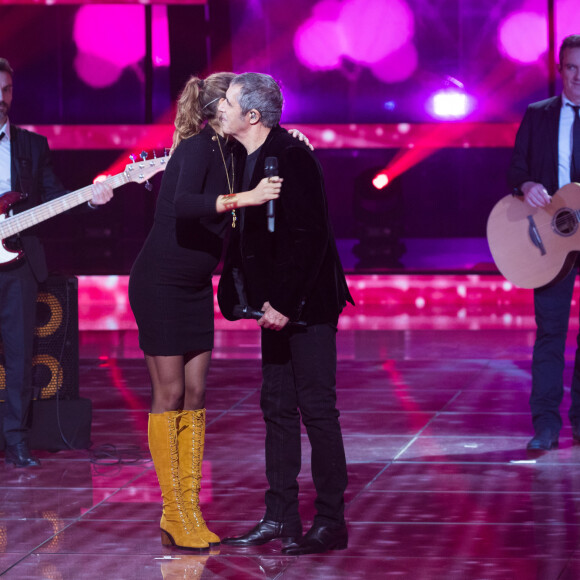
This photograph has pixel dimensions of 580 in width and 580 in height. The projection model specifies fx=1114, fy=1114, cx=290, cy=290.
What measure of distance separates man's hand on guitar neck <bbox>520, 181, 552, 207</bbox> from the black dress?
1.90 m

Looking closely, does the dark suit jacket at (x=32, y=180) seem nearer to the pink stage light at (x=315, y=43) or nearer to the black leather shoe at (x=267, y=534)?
the black leather shoe at (x=267, y=534)

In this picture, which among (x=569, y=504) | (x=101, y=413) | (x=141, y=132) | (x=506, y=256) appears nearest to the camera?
(x=569, y=504)

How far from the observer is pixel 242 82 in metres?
3.56

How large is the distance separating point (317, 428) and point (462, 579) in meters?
0.68

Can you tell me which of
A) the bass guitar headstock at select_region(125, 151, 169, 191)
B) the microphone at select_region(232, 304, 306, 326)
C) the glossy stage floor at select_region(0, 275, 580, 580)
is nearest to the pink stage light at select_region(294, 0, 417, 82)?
the glossy stage floor at select_region(0, 275, 580, 580)

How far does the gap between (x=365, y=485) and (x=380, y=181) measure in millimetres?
11821

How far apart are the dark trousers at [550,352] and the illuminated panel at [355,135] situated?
9496 millimetres

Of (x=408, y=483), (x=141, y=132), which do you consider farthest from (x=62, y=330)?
(x=141, y=132)

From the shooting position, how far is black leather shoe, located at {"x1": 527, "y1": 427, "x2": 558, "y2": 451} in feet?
17.1

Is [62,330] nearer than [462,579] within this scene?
No

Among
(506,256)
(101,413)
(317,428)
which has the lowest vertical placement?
(101,413)

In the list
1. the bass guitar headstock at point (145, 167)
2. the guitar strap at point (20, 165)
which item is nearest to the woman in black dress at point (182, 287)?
the bass guitar headstock at point (145, 167)

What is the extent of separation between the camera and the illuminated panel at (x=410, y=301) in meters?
11.2

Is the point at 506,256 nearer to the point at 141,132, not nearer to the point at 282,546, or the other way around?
the point at 282,546
